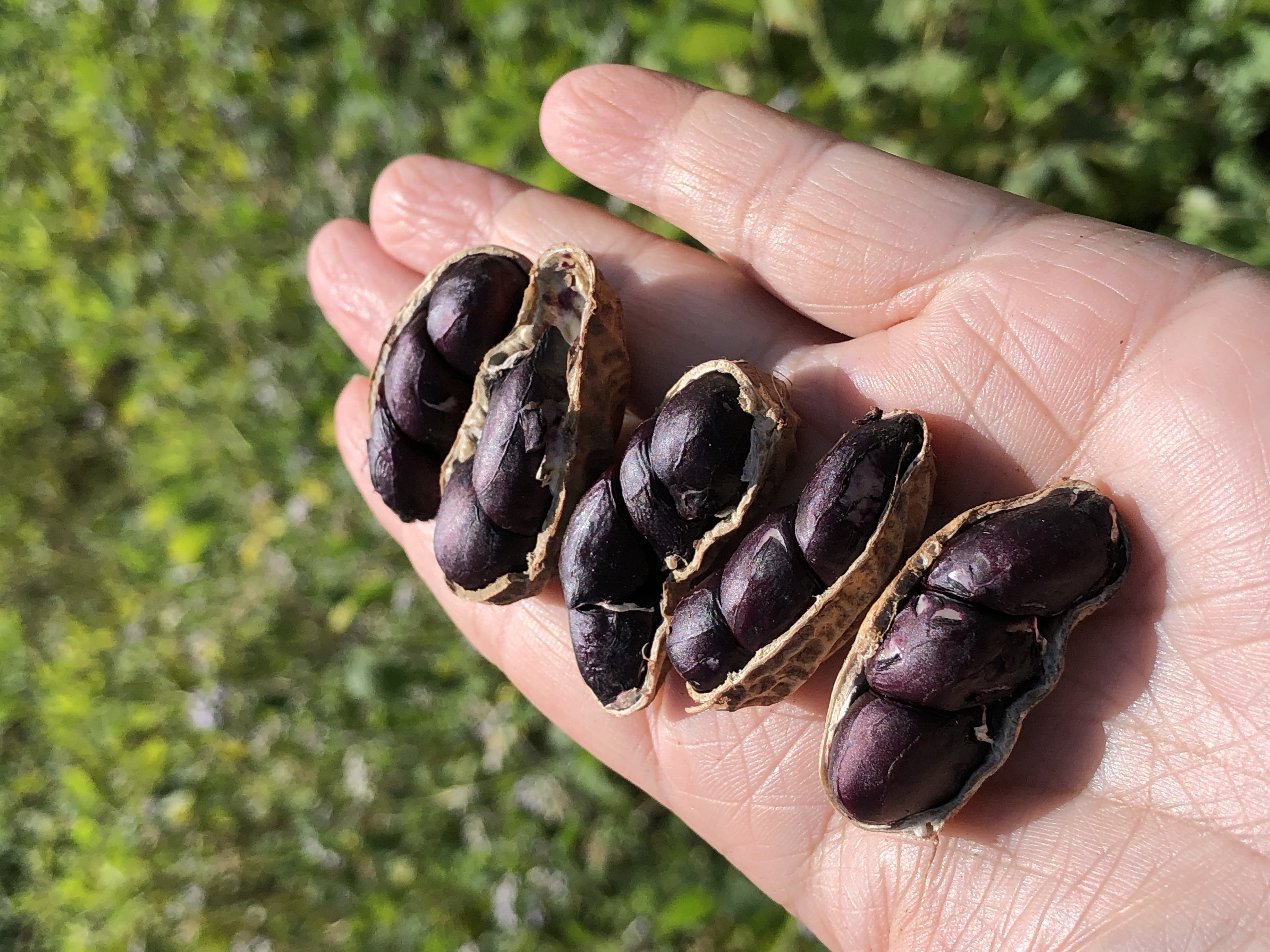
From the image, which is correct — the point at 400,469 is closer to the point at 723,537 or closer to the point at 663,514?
the point at 663,514

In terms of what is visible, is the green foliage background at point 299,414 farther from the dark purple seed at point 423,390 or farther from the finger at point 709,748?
the dark purple seed at point 423,390

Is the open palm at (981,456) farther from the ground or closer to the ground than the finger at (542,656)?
farther from the ground

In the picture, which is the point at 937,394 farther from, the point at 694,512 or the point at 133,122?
the point at 133,122

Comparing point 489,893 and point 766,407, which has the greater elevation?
point 766,407

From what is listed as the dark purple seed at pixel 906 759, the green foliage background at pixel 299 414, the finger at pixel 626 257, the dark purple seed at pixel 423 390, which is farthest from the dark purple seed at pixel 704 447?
the green foliage background at pixel 299 414

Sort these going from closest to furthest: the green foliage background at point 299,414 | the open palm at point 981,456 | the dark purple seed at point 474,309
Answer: the open palm at point 981,456, the dark purple seed at point 474,309, the green foliage background at point 299,414

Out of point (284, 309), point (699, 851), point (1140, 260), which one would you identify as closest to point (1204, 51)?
point (1140, 260)

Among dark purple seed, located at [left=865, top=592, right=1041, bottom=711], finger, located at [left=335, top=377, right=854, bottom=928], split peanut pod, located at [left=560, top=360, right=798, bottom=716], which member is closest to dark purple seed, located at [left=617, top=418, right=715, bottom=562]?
split peanut pod, located at [left=560, top=360, right=798, bottom=716]
